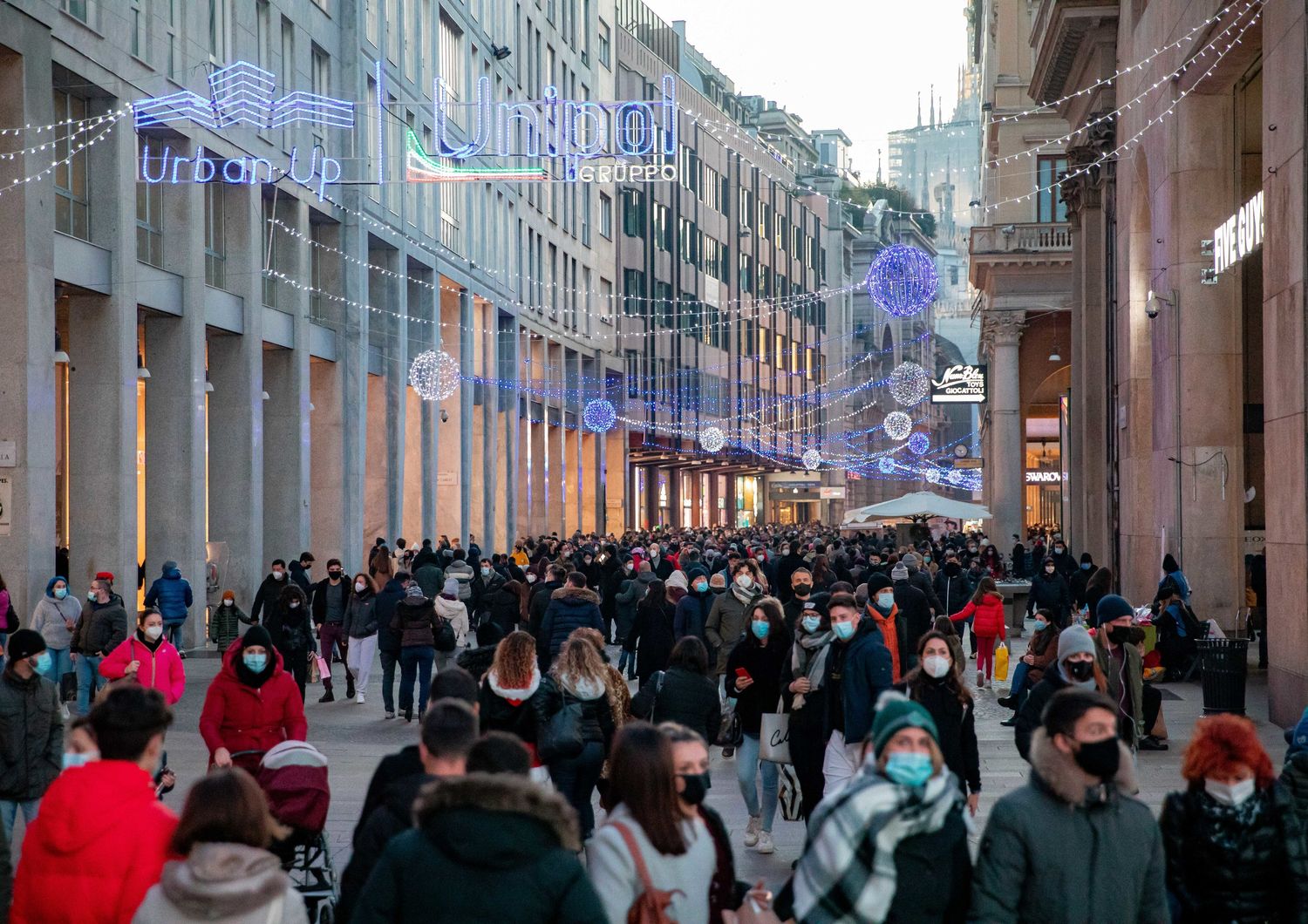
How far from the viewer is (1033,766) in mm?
5273

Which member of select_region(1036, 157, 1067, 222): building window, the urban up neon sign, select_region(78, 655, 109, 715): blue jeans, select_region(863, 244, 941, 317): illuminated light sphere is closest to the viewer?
select_region(78, 655, 109, 715): blue jeans

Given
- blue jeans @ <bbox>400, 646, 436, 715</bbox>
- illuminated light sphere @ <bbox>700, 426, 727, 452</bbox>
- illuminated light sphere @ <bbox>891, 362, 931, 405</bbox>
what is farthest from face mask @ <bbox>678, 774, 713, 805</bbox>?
illuminated light sphere @ <bbox>700, 426, 727, 452</bbox>

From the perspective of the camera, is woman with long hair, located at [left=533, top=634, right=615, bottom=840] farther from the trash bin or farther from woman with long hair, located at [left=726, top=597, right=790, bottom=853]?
the trash bin

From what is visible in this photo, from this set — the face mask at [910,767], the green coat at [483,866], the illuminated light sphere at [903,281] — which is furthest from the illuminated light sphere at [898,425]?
the green coat at [483,866]

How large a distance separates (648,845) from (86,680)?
1250 centimetres

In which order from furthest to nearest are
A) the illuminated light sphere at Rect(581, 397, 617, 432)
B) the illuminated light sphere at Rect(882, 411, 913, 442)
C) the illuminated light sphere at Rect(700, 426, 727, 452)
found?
the illuminated light sphere at Rect(882, 411, 913, 442) < the illuminated light sphere at Rect(700, 426, 727, 452) < the illuminated light sphere at Rect(581, 397, 617, 432)

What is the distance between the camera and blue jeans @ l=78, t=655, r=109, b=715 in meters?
16.3

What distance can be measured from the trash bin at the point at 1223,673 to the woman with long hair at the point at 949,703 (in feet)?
27.2

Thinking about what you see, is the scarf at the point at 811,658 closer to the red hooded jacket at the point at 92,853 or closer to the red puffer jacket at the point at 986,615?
the red hooded jacket at the point at 92,853

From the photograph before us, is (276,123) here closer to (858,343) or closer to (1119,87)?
(1119,87)

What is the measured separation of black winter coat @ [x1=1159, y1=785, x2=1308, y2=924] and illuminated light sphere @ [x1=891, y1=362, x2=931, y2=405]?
44525 millimetres

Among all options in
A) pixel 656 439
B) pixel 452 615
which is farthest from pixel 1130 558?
pixel 656 439

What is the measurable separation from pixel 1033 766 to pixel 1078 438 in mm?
31290

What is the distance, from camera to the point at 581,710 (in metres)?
9.18
